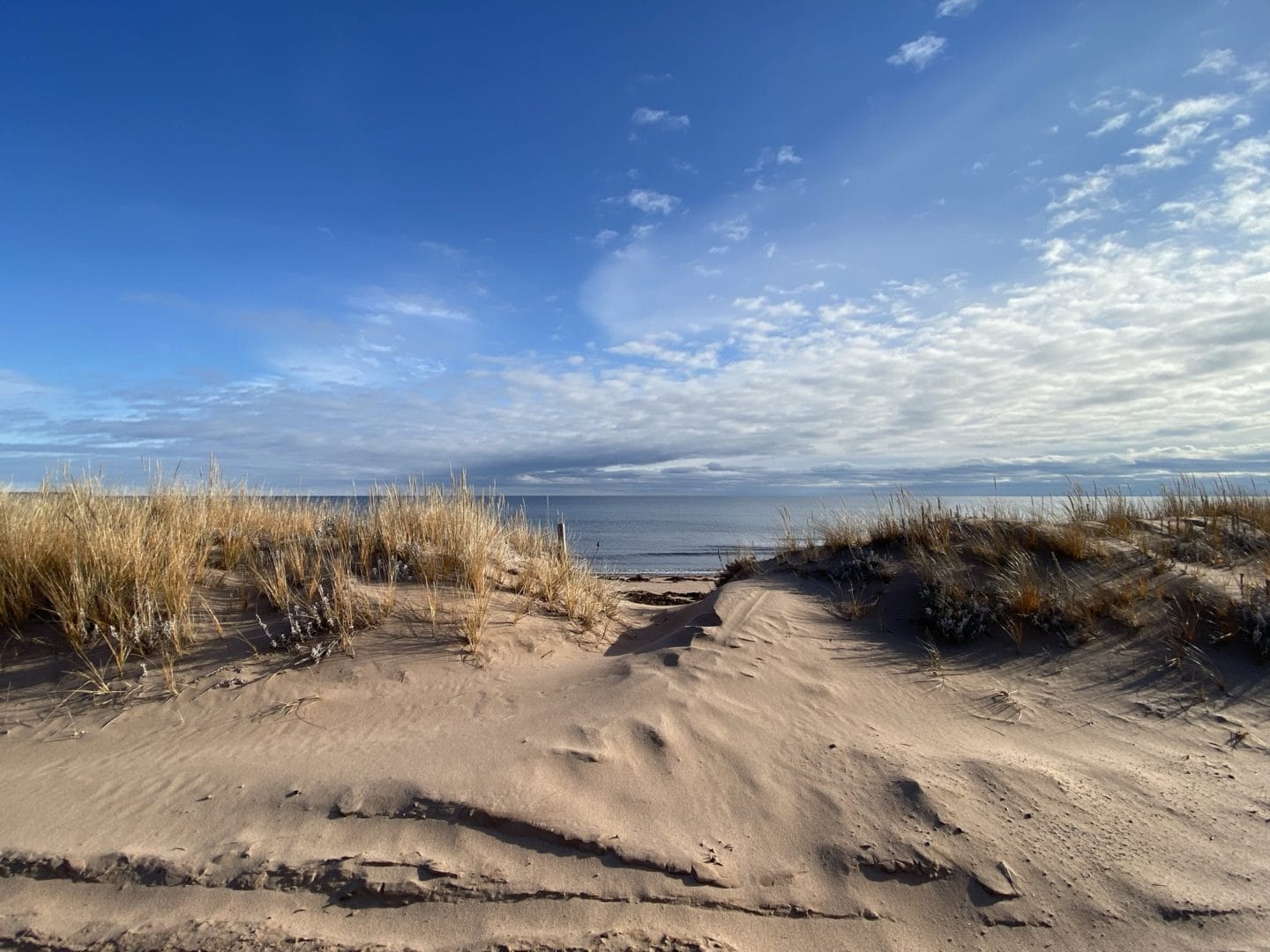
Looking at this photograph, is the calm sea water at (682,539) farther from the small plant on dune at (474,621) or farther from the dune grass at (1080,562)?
the small plant on dune at (474,621)

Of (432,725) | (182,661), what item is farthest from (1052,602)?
(182,661)

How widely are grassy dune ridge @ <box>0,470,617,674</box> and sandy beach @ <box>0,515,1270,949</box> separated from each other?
0.34 m

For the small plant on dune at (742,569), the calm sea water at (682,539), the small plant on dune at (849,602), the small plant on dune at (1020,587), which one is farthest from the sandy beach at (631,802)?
the calm sea water at (682,539)

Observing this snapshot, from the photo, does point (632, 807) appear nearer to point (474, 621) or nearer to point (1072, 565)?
point (474, 621)

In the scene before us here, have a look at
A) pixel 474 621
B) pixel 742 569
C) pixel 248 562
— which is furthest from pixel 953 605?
pixel 248 562

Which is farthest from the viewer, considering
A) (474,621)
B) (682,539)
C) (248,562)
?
(682,539)

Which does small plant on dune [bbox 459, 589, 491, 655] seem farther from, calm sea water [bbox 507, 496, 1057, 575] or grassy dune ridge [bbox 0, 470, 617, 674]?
calm sea water [bbox 507, 496, 1057, 575]

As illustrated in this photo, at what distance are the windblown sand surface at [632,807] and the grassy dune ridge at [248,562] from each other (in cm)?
45

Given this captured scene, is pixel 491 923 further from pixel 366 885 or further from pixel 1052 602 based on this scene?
pixel 1052 602

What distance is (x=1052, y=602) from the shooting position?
254 inches

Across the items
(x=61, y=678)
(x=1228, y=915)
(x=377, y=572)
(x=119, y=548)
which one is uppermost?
(x=119, y=548)

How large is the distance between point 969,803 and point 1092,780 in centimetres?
98

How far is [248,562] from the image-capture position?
272 inches

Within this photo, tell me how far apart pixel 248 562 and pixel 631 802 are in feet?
17.7
